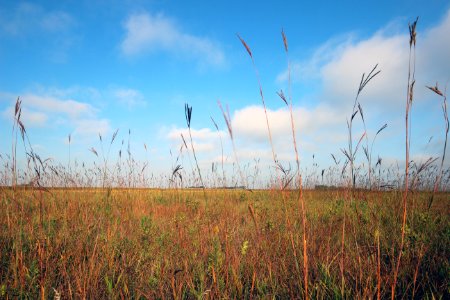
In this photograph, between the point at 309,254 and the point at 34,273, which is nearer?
the point at 34,273

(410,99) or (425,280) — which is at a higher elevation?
(410,99)

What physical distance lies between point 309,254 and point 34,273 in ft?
8.31

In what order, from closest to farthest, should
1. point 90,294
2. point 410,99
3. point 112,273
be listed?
point 410,99
point 90,294
point 112,273

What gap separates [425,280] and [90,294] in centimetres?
279

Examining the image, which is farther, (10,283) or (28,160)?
(28,160)

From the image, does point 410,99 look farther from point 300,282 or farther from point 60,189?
point 60,189

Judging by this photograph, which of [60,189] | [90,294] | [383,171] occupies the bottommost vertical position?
[90,294]

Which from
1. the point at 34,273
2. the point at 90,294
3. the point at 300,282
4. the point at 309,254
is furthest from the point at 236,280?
the point at 34,273

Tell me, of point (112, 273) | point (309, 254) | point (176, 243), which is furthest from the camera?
point (176, 243)

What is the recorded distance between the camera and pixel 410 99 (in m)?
1.62

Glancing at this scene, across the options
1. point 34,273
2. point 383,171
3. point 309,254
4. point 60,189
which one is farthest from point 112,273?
point 383,171

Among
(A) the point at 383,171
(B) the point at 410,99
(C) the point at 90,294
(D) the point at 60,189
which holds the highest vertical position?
(B) the point at 410,99

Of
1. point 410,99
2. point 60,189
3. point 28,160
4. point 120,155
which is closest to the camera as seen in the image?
point 410,99

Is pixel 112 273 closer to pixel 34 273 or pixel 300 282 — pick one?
pixel 34 273
